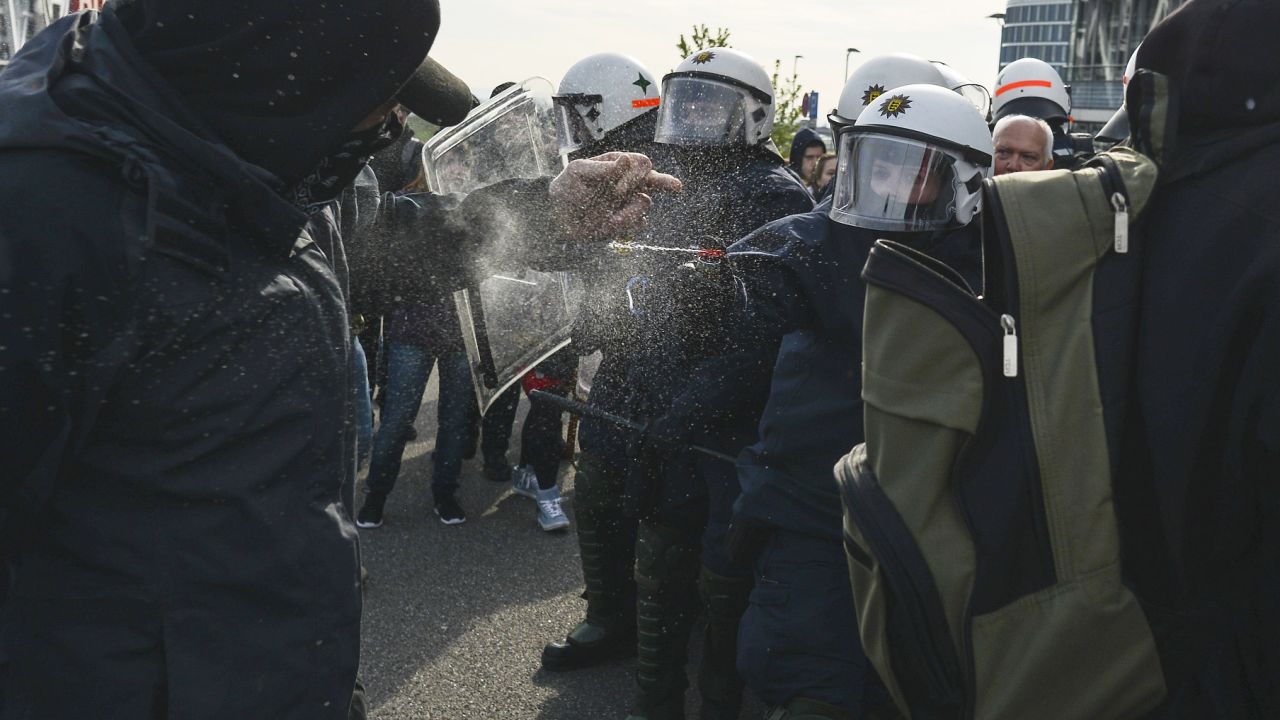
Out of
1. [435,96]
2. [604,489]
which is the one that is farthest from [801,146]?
[435,96]

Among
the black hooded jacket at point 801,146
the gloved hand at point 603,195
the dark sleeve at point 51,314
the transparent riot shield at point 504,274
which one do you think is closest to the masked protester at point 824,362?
the gloved hand at point 603,195

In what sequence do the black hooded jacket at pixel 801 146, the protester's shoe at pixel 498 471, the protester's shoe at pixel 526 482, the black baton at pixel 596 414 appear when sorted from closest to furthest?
the black baton at pixel 596 414
the protester's shoe at pixel 526 482
the protester's shoe at pixel 498 471
the black hooded jacket at pixel 801 146

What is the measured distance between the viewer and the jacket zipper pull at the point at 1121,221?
4.22ft

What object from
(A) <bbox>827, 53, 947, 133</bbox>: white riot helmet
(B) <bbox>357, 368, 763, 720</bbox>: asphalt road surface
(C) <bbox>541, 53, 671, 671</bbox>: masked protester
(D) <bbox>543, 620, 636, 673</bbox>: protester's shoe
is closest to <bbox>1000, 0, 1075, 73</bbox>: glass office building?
(A) <bbox>827, 53, 947, 133</bbox>: white riot helmet

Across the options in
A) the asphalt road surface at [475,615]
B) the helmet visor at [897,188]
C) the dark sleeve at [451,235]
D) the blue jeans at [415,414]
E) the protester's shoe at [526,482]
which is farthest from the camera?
the protester's shoe at [526,482]

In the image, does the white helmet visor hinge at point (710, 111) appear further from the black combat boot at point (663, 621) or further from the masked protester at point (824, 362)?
the black combat boot at point (663, 621)

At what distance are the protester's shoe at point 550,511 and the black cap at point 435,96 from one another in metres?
3.21

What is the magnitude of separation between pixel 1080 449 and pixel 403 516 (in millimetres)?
4206

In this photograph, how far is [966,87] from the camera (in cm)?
503

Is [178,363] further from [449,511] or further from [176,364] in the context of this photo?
[449,511]

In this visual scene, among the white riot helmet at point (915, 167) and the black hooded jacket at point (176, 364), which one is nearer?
the black hooded jacket at point (176, 364)

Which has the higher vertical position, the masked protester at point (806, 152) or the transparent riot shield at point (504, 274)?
the transparent riot shield at point (504, 274)

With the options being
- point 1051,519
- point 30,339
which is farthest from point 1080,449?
point 30,339

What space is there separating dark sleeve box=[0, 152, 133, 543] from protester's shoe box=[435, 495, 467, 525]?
3862 mm
